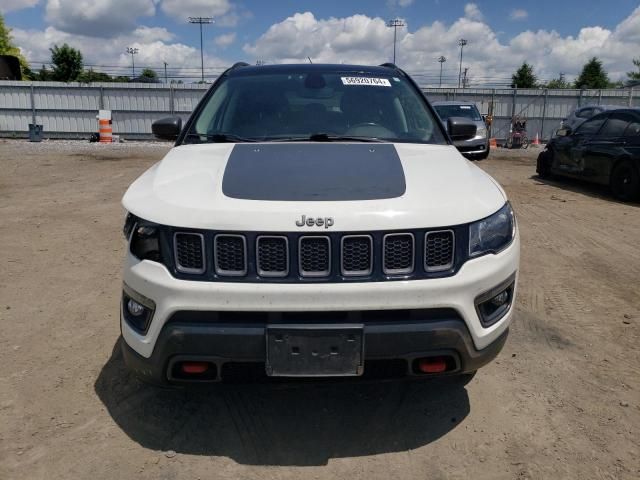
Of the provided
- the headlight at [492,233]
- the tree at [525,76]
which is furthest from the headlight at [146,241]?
the tree at [525,76]

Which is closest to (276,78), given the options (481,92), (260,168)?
(260,168)

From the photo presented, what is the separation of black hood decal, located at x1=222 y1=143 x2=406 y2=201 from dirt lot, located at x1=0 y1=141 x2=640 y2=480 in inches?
32.5

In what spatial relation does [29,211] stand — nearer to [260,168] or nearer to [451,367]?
[260,168]

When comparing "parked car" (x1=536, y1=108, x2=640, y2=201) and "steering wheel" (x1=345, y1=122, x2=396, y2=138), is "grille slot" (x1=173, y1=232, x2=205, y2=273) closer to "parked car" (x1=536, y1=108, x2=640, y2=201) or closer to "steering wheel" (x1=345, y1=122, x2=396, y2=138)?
"steering wheel" (x1=345, y1=122, x2=396, y2=138)

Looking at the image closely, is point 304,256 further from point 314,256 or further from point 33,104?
point 33,104

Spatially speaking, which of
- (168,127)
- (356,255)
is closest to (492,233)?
(356,255)

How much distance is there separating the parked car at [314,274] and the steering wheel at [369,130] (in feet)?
2.75

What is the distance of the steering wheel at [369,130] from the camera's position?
11.2 ft

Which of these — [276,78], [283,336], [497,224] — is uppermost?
[276,78]

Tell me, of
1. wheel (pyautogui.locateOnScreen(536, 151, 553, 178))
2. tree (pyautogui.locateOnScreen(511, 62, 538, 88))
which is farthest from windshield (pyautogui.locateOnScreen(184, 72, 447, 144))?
tree (pyautogui.locateOnScreen(511, 62, 538, 88))

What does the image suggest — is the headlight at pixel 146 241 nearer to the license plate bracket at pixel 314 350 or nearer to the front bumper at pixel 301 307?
the front bumper at pixel 301 307

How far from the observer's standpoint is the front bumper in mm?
2203

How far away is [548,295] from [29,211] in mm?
7046

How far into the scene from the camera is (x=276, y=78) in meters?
3.88
